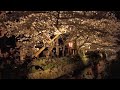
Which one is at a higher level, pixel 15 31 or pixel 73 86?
pixel 15 31

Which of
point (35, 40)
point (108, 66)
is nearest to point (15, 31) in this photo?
point (35, 40)

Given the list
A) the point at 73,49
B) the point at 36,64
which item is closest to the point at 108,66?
the point at 73,49

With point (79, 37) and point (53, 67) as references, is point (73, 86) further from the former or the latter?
point (79, 37)

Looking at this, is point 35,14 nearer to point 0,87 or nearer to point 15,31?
point 15,31

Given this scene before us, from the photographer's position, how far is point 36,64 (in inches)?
180

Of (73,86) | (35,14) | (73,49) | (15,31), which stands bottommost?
(73,86)

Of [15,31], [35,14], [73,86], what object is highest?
[35,14]

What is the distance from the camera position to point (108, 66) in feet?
15.1
